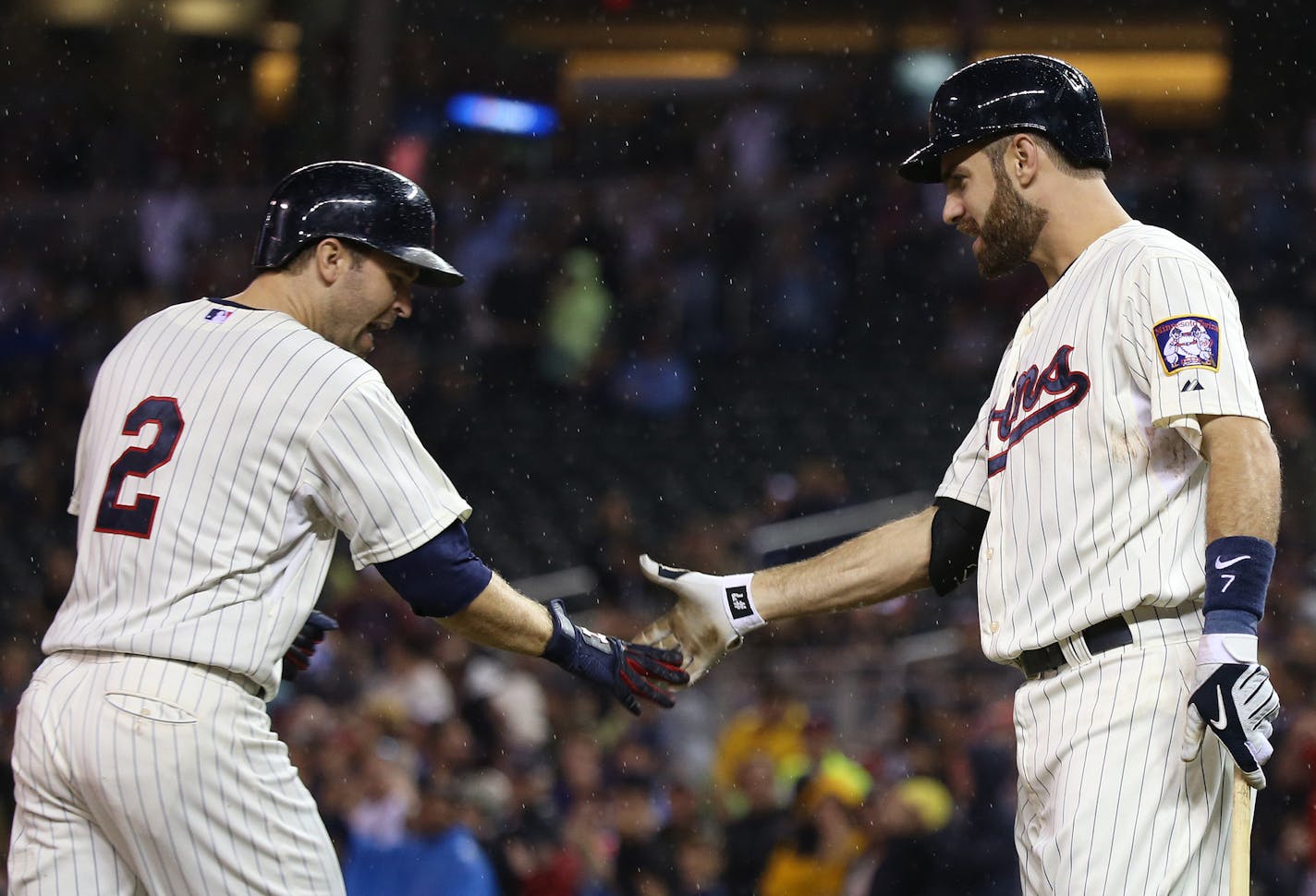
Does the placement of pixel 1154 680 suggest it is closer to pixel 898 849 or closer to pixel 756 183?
pixel 898 849

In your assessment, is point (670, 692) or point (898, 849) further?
point (898, 849)

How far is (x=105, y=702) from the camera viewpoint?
9.48 ft

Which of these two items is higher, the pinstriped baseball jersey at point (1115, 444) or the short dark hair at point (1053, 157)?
the short dark hair at point (1053, 157)

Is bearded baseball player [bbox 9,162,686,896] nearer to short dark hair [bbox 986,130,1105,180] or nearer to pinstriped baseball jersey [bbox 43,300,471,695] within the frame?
pinstriped baseball jersey [bbox 43,300,471,695]

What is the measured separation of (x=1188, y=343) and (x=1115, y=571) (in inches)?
16.5

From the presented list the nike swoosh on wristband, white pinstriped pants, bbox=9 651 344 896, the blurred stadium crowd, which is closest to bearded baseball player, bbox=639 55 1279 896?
the nike swoosh on wristband

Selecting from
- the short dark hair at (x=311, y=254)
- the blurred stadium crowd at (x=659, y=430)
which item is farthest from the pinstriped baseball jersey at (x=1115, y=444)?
the blurred stadium crowd at (x=659, y=430)

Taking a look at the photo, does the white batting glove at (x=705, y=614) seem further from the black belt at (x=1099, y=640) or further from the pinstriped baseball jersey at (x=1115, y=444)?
the black belt at (x=1099, y=640)

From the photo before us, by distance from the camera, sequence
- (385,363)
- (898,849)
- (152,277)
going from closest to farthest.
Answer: (898,849)
(385,363)
(152,277)

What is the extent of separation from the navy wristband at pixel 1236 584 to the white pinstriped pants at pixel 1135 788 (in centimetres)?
17

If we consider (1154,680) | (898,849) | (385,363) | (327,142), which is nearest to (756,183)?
(385,363)

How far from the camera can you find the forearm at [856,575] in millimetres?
3740

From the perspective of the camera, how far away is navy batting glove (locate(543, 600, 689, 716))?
3.43 m

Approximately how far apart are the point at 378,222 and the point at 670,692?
4.16 feet
